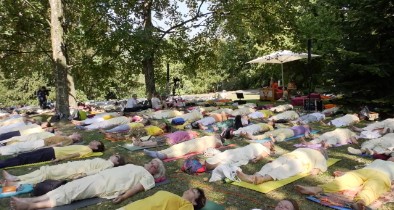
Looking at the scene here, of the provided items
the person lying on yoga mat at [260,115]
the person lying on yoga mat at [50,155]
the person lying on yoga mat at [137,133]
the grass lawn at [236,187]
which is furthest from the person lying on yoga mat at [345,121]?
the person lying on yoga mat at [50,155]

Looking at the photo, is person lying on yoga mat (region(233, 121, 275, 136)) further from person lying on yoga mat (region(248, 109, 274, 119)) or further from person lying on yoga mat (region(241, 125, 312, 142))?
person lying on yoga mat (region(248, 109, 274, 119))

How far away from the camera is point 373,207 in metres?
4.12

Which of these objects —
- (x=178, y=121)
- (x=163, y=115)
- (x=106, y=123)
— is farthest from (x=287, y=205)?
(x=163, y=115)

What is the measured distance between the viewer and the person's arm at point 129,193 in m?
4.52

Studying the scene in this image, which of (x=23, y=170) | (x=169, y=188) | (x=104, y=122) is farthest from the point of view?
(x=104, y=122)

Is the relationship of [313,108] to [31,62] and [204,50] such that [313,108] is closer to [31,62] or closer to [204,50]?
[204,50]

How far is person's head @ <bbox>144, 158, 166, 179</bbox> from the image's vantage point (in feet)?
17.5

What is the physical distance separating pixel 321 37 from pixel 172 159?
15.3m

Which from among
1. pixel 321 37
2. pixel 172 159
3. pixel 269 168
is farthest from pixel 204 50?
pixel 269 168

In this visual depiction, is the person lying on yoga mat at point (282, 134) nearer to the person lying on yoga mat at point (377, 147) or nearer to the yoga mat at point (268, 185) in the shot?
the person lying on yoga mat at point (377, 147)

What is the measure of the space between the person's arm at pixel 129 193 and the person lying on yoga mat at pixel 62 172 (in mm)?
1052

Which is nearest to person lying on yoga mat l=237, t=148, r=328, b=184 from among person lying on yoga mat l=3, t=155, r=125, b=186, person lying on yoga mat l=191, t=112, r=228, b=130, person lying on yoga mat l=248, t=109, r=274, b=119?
person lying on yoga mat l=3, t=155, r=125, b=186

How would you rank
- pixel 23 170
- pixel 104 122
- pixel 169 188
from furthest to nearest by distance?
1. pixel 104 122
2. pixel 23 170
3. pixel 169 188

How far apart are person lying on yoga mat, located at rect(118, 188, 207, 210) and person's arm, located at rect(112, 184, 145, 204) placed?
2.53 ft
